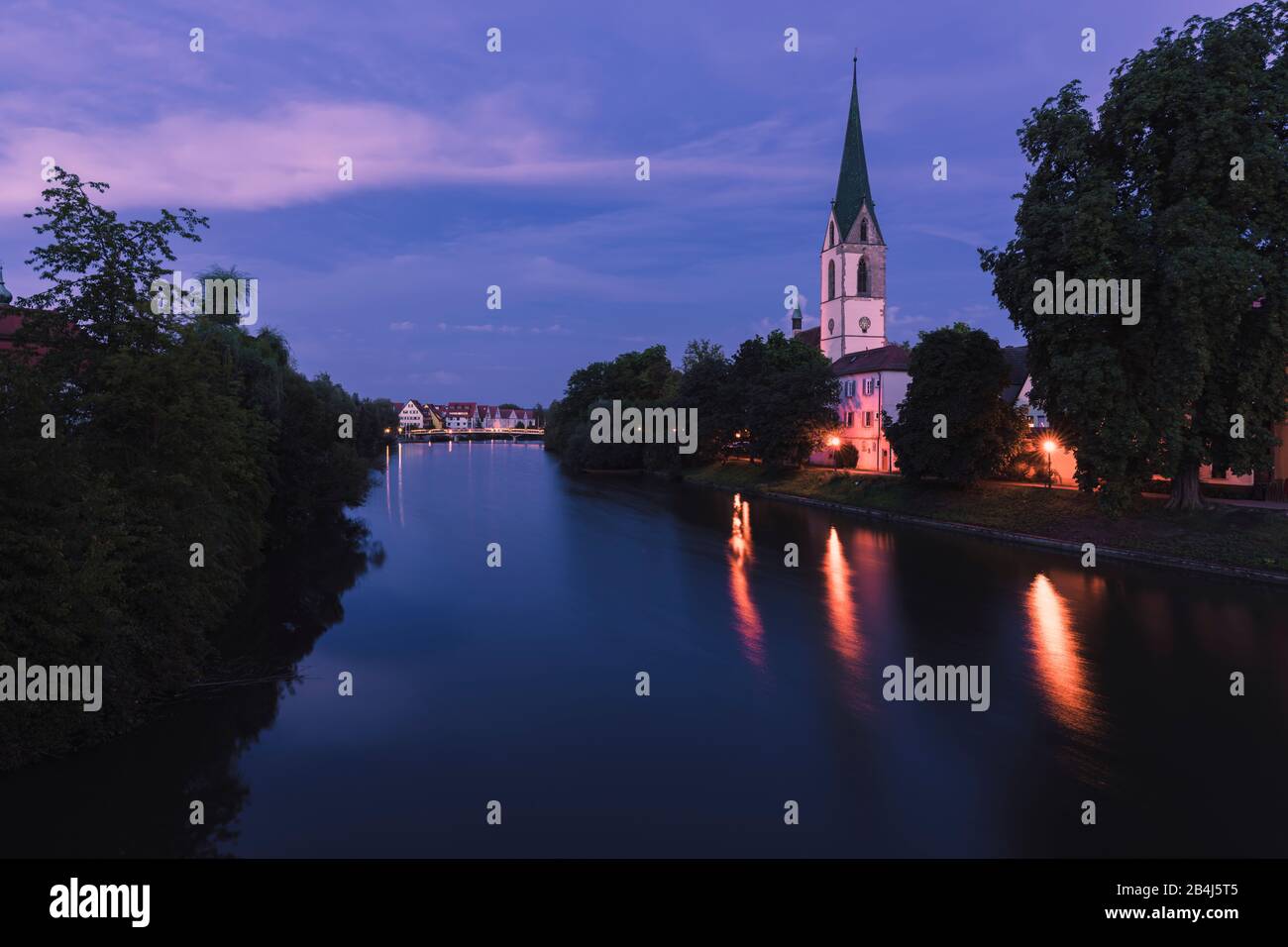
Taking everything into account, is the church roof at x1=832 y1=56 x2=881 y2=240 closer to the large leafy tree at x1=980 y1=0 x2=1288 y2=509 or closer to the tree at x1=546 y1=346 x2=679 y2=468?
the tree at x1=546 y1=346 x2=679 y2=468

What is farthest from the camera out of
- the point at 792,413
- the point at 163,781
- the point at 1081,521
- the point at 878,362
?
the point at 878,362

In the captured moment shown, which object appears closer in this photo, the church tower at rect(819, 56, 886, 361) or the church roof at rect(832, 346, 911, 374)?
the church roof at rect(832, 346, 911, 374)

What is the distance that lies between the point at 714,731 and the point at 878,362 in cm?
5662

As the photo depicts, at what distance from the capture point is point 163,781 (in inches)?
489

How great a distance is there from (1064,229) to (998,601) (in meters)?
15.5

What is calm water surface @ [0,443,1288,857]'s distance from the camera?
10.8m

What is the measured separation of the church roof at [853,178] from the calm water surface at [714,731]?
254ft

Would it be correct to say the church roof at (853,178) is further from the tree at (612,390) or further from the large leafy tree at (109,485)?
the large leafy tree at (109,485)

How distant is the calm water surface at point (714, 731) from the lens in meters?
10.8

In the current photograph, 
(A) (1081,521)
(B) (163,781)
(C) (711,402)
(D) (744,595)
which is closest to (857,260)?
(C) (711,402)

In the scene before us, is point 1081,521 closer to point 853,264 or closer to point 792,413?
point 792,413

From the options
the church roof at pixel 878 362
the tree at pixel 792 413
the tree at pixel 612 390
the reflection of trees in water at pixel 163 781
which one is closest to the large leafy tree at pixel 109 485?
the reflection of trees in water at pixel 163 781

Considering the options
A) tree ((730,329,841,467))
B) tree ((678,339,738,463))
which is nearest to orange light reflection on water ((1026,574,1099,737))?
tree ((730,329,841,467))

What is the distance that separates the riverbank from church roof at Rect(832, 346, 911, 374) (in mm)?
12102
